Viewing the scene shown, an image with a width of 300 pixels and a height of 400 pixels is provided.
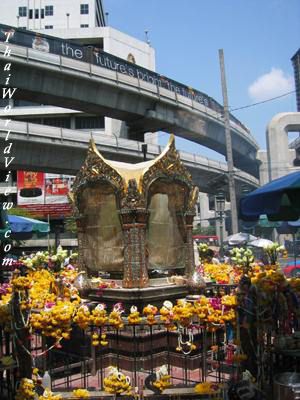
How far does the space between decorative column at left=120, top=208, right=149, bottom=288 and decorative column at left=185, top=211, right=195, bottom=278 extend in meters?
1.53

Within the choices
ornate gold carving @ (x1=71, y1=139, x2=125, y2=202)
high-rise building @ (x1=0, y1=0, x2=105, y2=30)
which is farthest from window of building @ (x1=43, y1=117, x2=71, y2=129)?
ornate gold carving @ (x1=71, y1=139, x2=125, y2=202)

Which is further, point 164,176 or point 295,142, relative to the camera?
point 295,142

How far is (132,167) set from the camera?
32.8 ft

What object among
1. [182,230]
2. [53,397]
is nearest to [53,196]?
[182,230]

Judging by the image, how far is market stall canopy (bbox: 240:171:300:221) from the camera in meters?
5.43

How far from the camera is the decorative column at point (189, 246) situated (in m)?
10.5

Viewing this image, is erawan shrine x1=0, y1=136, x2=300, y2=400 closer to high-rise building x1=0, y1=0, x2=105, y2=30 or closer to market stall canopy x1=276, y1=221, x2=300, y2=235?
market stall canopy x1=276, y1=221, x2=300, y2=235

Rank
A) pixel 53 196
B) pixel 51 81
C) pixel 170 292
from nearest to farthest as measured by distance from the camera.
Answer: pixel 170 292 → pixel 51 81 → pixel 53 196

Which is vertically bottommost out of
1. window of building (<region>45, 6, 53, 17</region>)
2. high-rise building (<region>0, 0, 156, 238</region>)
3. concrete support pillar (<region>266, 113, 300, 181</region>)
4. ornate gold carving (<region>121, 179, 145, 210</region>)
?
ornate gold carving (<region>121, 179, 145, 210</region>)

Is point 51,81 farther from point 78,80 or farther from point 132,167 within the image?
point 132,167

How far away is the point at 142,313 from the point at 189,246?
9.08 feet

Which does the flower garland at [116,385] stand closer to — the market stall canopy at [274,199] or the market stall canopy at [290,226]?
the market stall canopy at [274,199]

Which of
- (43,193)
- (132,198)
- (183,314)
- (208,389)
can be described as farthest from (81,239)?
(43,193)

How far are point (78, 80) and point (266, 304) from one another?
20.4 m
